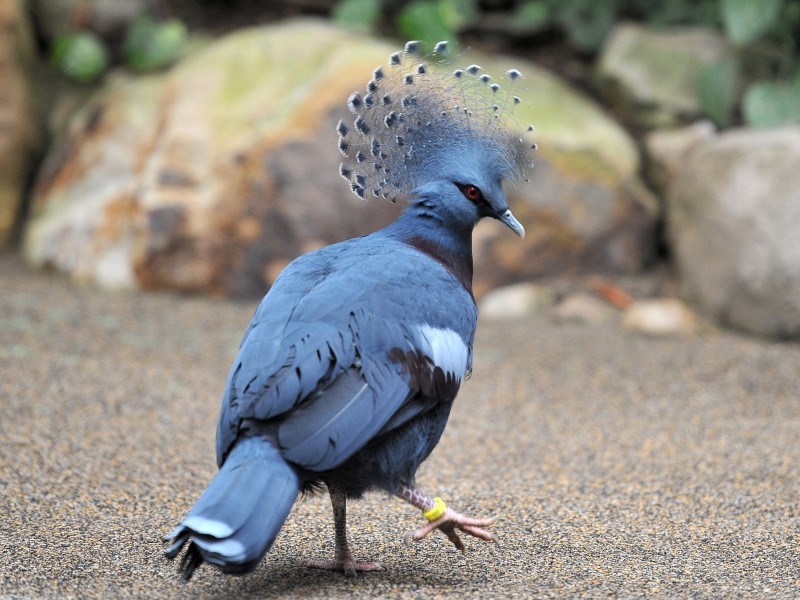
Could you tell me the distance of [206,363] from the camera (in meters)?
4.97

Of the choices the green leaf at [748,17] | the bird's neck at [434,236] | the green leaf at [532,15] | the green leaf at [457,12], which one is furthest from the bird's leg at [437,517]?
the green leaf at [532,15]

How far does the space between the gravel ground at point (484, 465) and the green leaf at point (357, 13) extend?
225cm

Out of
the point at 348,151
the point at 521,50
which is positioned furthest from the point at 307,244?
the point at 348,151

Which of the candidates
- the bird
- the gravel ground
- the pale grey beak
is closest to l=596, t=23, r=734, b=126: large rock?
the gravel ground

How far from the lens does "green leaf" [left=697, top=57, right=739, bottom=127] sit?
643 cm

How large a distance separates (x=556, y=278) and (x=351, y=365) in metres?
3.86

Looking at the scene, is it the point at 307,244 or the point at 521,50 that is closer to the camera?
the point at 307,244

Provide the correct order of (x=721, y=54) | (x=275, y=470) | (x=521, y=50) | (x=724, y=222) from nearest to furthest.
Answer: (x=275, y=470), (x=724, y=222), (x=721, y=54), (x=521, y=50)

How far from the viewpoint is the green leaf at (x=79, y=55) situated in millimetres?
6934

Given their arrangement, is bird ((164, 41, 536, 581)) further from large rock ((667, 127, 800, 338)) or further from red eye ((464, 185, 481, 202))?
large rock ((667, 127, 800, 338))

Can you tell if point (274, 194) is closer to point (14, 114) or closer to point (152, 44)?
point (152, 44)

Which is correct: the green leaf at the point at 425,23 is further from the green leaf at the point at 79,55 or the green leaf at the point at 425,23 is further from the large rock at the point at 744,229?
the green leaf at the point at 79,55

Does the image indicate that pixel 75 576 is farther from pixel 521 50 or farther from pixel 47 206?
pixel 521 50

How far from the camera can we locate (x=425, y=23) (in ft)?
22.1
